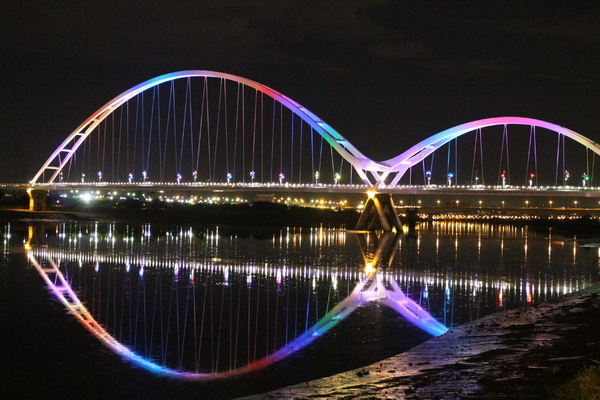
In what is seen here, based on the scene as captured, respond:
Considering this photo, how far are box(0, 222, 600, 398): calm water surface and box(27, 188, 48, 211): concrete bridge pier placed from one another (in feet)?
221

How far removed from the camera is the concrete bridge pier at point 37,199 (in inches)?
3947

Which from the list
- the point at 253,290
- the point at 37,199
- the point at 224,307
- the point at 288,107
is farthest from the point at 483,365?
the point at 37,199

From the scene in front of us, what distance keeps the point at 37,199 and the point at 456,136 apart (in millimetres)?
61785

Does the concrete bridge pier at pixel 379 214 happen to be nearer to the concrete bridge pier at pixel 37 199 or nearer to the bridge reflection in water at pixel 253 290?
the bridge reflection in water at pixel 253 290

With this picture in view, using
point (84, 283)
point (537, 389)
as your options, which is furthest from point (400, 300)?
point (537, 389)

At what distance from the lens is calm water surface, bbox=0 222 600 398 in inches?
438

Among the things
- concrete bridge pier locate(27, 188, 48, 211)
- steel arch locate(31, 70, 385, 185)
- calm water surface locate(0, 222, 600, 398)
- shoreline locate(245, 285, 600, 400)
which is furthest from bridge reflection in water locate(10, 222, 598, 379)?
concrete bridge pier locate(27, 188, 48, 211)

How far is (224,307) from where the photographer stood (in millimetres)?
17547

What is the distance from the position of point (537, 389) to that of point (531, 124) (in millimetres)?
65878

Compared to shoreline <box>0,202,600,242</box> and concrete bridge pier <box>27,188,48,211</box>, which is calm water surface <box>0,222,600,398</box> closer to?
shoreline <box>0,202,600,242</box>

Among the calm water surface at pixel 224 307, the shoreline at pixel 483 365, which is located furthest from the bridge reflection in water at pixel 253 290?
the shoreline at pixel 483 365

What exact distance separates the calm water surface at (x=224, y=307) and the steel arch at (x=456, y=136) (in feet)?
119

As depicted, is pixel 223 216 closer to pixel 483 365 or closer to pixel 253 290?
pixel 253 290

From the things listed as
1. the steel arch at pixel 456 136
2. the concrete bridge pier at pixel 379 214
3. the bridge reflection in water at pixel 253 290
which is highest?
the steel arch at pixel 456 136
